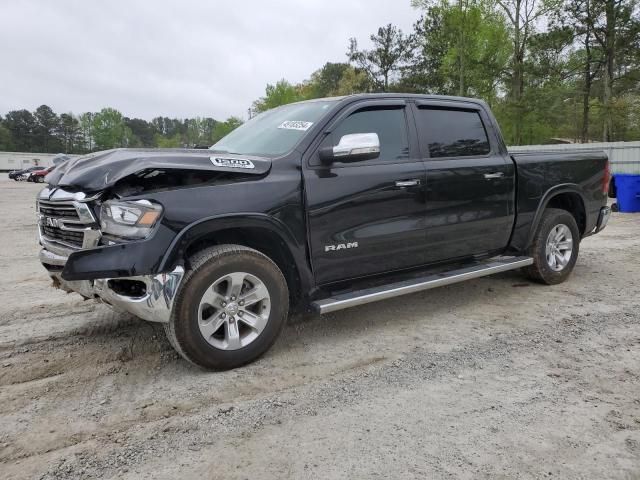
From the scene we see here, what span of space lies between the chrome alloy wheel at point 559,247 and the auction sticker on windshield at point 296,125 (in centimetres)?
311

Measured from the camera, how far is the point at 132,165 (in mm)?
2977

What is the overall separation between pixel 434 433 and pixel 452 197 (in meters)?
2.36

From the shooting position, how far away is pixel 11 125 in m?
95.0

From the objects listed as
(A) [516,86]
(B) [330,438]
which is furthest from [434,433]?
(A) [516,86]

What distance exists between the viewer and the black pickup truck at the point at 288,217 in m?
2.97

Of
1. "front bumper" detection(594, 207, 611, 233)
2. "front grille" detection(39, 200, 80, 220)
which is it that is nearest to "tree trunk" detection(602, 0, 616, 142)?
"front bumper" detection(594, 207, 611, 233)

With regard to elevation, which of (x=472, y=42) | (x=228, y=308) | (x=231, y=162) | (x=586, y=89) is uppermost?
(x=472, y=42)

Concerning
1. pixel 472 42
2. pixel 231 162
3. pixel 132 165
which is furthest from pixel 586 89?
pixel 132 165

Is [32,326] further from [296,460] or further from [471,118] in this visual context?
[471,118]

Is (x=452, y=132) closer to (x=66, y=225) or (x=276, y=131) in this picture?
(x=276, y=131)

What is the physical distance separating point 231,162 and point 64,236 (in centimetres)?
125

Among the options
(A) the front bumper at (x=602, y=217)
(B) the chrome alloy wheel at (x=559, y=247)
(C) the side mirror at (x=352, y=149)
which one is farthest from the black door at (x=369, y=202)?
A: (A) the front bumper at (x=602, y=217)

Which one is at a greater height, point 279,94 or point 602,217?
point 279,94

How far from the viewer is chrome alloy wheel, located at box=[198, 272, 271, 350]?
313cm
